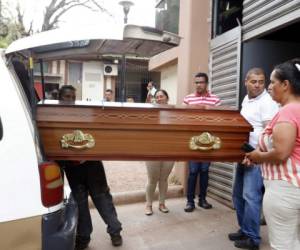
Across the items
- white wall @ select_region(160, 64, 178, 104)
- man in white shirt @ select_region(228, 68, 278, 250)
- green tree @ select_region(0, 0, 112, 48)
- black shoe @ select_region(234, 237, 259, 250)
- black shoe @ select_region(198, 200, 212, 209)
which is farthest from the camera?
green tree @ select_region(0, 0, 112, 48)

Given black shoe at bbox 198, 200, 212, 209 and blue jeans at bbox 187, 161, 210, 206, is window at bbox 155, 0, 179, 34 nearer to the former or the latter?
blue jeans at bbox 187, 161, 210, 206

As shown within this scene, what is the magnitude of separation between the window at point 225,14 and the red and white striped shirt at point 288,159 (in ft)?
13.2

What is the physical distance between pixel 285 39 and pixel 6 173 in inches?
202

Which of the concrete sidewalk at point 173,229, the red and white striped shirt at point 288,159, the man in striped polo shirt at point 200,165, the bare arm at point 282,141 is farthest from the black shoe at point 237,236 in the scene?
the bare arm at point 282,141

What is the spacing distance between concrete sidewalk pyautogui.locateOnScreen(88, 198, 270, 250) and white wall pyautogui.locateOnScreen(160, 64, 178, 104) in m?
3.67

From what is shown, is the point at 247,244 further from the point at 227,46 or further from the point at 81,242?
the point at 227,46

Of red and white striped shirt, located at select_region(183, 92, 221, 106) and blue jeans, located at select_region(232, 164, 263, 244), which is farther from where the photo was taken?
red and white striped shirt, located at select_region(183, 92, 221, 106)

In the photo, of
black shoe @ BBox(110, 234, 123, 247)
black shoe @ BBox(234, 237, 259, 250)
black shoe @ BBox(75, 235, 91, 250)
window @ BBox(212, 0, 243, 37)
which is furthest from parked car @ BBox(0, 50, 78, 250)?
window @ BBox(212, 0, 243, 37)

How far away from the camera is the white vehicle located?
2.17 meters

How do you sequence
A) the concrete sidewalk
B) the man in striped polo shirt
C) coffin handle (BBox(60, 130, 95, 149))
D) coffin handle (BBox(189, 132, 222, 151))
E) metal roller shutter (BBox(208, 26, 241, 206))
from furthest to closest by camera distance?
1. metal roller shutter (BBox(208, 26, 241, 206))
2. the man in striped polo shirt
3. the concrete sidewalk
4. coffin handle (BBox(189, 132, 222, 151))
5. coffin handle (BBox(60, 130, 95, 149))

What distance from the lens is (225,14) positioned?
256 inches

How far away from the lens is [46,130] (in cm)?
273

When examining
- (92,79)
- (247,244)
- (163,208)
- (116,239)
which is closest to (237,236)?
(247,244)

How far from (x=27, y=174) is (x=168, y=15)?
7.04 meters
